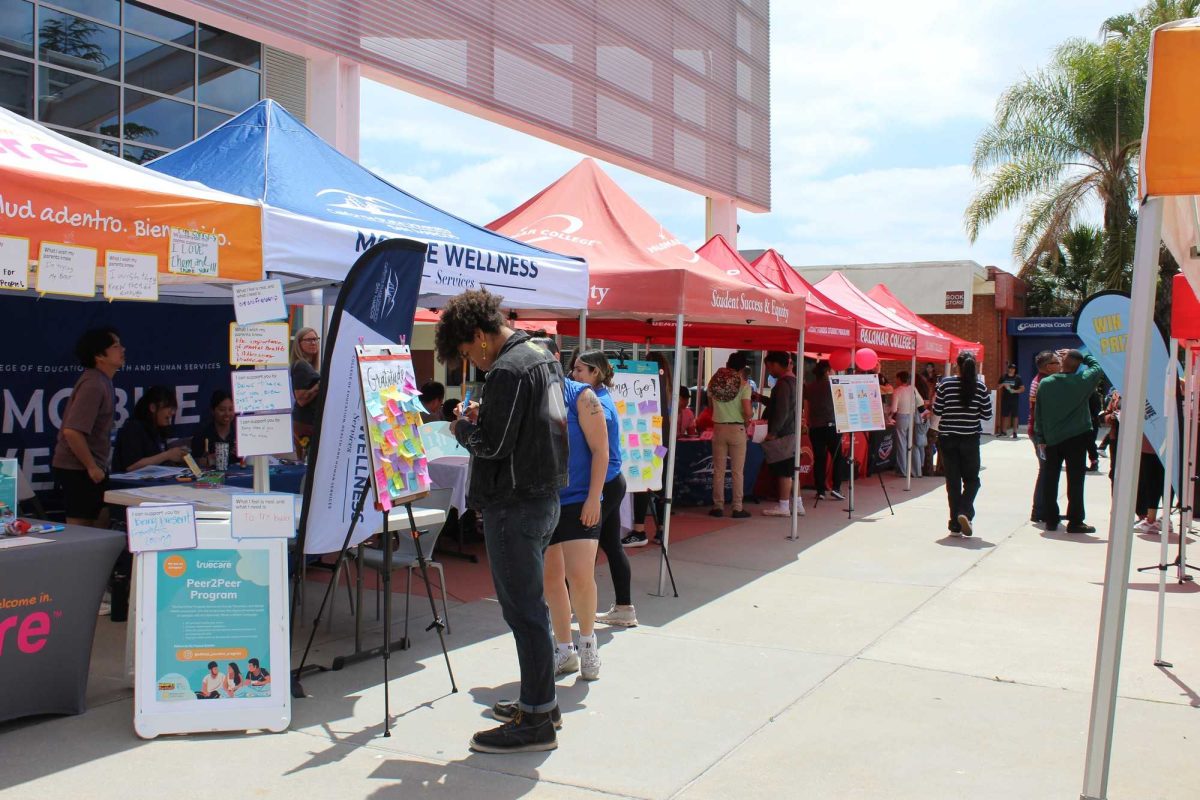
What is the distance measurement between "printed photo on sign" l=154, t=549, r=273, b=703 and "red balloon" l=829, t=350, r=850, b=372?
44.1ft

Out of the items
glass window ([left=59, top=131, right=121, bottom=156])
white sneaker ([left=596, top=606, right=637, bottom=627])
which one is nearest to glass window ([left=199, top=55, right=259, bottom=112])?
glass window ([left=59, top=131, right=121, bottom=156])

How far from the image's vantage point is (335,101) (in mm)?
11922

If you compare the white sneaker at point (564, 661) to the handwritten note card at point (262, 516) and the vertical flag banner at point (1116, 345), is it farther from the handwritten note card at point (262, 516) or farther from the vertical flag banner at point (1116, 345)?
the vertical flag banner at point (1116, 345)

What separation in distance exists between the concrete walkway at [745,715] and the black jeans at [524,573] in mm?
416

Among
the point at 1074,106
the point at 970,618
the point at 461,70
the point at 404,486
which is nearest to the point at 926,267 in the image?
the point at 1074,106

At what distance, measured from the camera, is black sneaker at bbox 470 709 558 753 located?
13.2 ft

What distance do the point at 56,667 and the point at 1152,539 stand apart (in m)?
9.60

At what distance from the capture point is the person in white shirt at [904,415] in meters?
15.0

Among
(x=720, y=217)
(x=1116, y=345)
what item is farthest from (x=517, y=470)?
(x=720, y=217)

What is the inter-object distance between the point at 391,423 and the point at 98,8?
28.6ft

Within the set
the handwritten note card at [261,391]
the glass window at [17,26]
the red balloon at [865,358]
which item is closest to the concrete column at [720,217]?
the red balloon at [865,358]

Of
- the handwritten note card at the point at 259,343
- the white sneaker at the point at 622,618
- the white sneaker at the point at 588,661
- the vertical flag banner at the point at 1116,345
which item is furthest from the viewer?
the vertical flag banner at the point at 1116,345

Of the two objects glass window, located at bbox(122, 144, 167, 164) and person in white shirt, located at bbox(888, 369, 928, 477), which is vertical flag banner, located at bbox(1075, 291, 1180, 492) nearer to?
person in white shirt, located at bbox(888, 369, 928, 477)

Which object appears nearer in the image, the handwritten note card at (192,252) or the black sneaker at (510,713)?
the black sneaker at (510,713)
